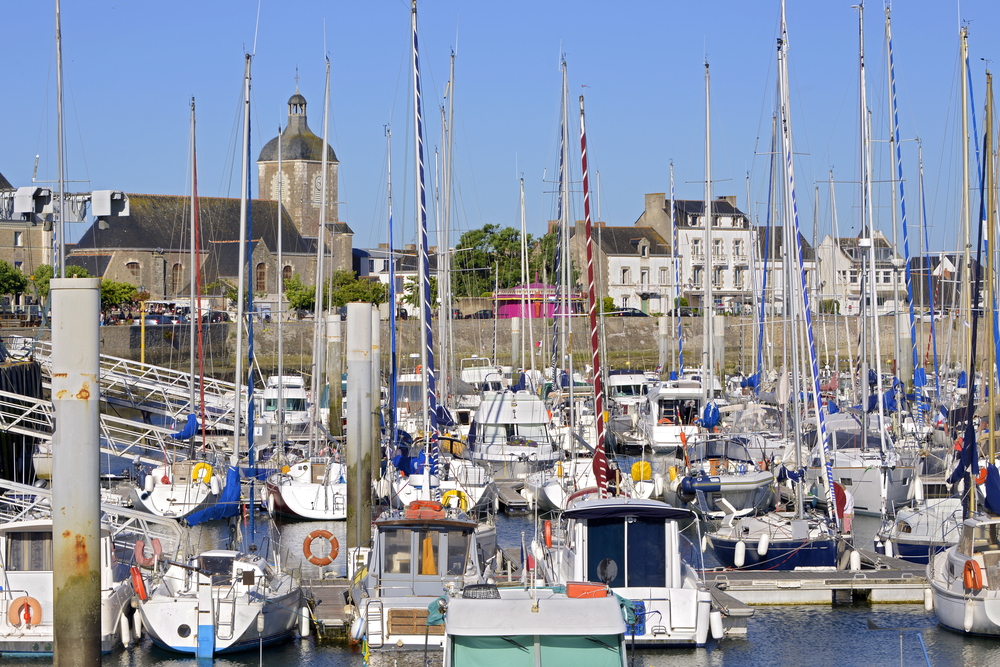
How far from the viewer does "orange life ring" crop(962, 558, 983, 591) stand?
50.6 feet

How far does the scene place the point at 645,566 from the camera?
48.9 feet

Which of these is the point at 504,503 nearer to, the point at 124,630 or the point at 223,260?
the point at 124,630

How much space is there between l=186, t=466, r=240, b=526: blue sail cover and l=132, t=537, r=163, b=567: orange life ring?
5.35 meters

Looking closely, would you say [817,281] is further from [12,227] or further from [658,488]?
[12,227]

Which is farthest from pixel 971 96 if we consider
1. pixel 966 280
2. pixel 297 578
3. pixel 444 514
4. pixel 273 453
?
pixel 273 453

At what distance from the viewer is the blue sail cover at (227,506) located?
72.3ft

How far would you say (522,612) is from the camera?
10156mm

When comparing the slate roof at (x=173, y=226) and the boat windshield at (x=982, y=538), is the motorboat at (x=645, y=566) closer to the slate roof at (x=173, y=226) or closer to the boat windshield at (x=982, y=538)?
the boat windshield at (x=982, y=538)

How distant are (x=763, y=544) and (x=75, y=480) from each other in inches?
451

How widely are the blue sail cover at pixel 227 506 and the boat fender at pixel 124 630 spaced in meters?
6.70

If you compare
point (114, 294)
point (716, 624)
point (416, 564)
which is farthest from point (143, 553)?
point (114, 294)

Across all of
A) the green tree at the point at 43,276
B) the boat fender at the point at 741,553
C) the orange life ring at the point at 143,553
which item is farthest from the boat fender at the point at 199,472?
the green tree at the point at 43,276

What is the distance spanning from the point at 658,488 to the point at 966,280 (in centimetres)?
964

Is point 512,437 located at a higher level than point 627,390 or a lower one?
lower
